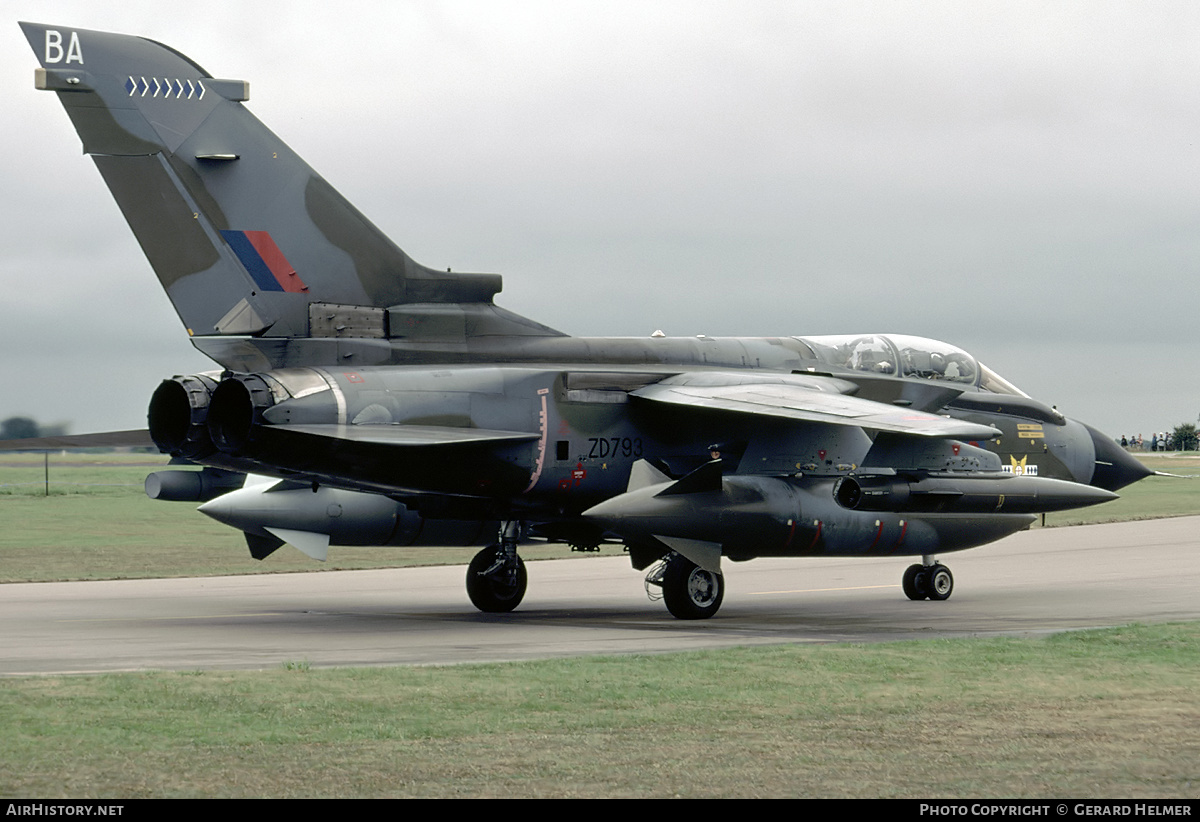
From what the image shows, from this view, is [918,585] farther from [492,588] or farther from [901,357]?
[492,588]

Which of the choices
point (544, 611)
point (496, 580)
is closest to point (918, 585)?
point (544, 611)

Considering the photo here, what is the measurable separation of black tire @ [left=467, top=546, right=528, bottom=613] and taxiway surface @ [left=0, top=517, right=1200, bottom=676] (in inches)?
8.4

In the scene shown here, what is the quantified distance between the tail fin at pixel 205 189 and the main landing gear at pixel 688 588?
470cm

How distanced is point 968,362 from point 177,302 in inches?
428

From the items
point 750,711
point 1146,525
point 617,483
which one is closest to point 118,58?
point 617,483

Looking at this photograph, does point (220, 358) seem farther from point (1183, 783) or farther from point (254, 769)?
point (1183, 783)

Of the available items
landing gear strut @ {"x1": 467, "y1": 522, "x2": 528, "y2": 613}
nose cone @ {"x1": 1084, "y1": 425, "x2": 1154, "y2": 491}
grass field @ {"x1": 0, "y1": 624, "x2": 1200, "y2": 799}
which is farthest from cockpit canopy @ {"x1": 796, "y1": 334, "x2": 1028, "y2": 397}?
grass field @ {"x1": 0, "y1": 624, "x2": 1200, "y2": 799}

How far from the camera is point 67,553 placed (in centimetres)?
2742

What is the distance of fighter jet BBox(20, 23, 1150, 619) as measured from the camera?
1528cm

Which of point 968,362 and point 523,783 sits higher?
point 968,362

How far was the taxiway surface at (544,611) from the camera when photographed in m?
13.4

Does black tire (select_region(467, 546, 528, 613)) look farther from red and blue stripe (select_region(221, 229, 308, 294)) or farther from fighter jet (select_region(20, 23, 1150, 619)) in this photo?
red and blue stripe (select_region(221, 229, 308, 294))

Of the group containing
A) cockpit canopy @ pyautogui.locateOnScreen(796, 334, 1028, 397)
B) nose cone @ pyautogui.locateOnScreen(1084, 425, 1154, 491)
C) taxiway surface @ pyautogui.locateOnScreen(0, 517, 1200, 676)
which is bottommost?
taxiway surface @ pyautogui.locateOnScreen(0, 517, 1200, 676)

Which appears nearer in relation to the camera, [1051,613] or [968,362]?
[1051,613]
